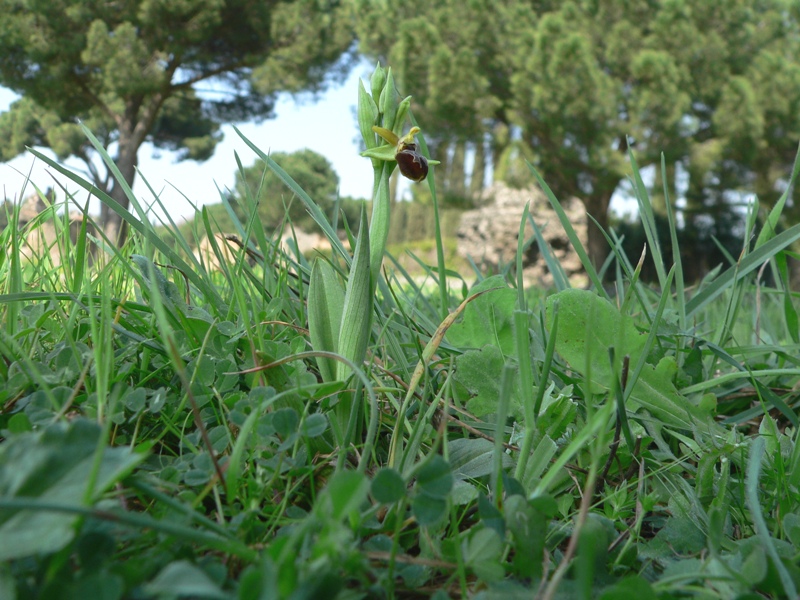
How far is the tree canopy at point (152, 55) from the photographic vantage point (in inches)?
447

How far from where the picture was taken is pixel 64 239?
873mm

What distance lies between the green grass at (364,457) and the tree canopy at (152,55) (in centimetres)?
1084

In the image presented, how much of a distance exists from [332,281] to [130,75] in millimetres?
12812

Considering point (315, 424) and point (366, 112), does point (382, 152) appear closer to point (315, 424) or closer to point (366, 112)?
point (366, 112)

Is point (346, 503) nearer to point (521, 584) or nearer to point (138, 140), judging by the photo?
point (521, 584)

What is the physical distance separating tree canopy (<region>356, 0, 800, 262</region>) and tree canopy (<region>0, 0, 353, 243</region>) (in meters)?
2.90

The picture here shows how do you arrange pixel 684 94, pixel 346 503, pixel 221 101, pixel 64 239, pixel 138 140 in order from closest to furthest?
1. pixel 346 503
2. pixel 64 239
3. pixel 684 94
4. pixel 138 140
5. pixel 221 101

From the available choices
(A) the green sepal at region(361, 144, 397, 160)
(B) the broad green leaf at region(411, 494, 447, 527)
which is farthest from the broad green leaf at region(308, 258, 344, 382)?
(B) the broad green leaf at region(411, 494, 447, 527)

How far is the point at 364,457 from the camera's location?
16.5 inches

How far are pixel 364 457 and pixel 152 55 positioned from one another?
1441 cm

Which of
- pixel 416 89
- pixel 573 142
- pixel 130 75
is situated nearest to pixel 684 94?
pixel 573 142

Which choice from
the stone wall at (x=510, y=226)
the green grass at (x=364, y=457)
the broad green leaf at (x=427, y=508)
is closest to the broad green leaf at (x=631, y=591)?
the green grass at (x=364, y=457)

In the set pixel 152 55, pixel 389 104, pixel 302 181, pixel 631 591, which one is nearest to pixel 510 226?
pixel 152 55

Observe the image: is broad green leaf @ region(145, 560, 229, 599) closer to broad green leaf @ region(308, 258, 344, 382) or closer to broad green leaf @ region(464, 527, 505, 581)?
broad green leaf @ region(464, 527, 505, 581)
